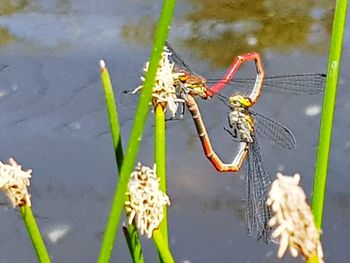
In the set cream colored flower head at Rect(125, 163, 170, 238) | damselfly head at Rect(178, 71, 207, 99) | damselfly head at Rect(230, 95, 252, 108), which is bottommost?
damselfly head at Rect(230, 95, 252, 108)

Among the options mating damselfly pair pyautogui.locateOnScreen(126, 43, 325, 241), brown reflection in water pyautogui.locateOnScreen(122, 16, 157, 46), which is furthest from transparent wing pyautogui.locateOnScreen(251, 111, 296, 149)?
brown reflection in water pyautogui.locateOnScreen(122, 16, 157, 46)

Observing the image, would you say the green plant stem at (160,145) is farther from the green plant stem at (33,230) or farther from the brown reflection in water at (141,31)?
the brown reflection in water at (141,31)

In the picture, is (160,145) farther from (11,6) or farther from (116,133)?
(11,6)

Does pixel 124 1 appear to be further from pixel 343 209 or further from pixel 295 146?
pixel 343 209

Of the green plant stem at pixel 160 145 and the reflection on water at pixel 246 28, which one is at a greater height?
the green plant stem at pixel 160 145

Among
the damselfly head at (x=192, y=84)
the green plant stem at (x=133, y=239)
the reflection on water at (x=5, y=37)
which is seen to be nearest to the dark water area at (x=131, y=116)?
the reflection on water at (x=5, y=37)

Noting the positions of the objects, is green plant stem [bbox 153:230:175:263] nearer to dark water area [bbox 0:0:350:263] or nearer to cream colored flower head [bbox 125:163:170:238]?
cream colored flower head [bbox 125:163:170:238]
